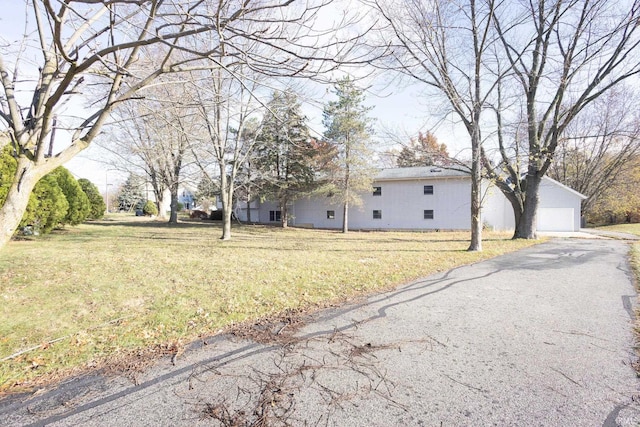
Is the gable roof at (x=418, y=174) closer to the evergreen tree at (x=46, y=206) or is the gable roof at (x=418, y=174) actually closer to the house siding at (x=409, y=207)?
the house siding at (x=409, y=207)

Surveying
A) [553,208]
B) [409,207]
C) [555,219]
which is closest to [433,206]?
[409,207]

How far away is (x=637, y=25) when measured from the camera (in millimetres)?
9391

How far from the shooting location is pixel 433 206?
20.8 m

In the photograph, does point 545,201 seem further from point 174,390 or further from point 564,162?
point 174,390

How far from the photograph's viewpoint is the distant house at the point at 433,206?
20156mm

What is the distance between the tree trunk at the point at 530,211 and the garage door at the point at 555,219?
10.6m

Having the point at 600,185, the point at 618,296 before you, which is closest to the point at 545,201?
the point at 600,185

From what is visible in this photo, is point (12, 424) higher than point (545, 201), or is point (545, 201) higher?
point (545, 201)

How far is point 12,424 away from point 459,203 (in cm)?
2146

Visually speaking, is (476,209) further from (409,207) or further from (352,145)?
(409,207)

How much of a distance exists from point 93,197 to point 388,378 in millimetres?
20739

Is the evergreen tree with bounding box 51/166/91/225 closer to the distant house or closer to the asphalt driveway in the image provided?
the distant house

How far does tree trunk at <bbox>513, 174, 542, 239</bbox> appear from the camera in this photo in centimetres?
1399

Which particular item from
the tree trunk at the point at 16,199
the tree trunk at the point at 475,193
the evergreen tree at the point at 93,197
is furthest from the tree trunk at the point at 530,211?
the evergreen tree at the point at 93,197
